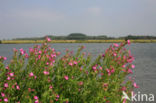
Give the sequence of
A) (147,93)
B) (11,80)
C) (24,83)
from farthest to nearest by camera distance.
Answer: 1. (147,93)
2. (24,83)
3. (11,80)

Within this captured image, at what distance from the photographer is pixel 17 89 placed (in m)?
5.62

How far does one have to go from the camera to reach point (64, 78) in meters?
5.38

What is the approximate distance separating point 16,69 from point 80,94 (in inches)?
74.2

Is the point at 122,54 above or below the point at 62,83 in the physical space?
above

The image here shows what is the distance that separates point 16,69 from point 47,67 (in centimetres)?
88

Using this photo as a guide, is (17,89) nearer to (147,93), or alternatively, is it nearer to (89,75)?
(89,75)

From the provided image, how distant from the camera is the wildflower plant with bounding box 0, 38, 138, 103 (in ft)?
17.0

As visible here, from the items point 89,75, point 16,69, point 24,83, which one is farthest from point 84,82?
point 16,69

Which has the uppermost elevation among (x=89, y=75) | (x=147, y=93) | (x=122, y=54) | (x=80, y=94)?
(x=122, y=54)

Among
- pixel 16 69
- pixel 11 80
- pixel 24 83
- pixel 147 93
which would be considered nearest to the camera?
pixel 11 80

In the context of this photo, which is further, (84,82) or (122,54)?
(122,54)

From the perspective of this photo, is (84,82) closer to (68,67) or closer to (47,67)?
(68,67)

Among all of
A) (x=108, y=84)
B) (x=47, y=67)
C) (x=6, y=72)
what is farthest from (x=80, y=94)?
(x=6, y=72)

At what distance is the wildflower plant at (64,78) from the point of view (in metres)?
5.19
